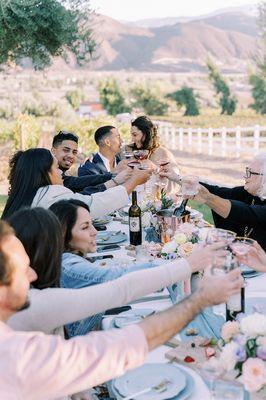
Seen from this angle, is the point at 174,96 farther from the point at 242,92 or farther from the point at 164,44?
the point at 164,44

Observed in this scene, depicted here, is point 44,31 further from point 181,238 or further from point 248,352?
point 248,352

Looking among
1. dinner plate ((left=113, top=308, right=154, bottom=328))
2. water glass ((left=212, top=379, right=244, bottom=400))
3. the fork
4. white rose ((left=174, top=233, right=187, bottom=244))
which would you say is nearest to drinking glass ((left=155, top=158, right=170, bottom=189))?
white rose ((left=174, top=233, right=187, bottom=244))

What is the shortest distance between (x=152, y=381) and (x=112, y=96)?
37.9 metres

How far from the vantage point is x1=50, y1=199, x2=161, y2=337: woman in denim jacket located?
2750mm

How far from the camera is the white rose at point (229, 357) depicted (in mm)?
1718

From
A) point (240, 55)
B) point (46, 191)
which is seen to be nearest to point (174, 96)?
point (46, 191)

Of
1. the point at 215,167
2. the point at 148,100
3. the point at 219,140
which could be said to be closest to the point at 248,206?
the point at 215,167

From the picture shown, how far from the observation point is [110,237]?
4172 mm

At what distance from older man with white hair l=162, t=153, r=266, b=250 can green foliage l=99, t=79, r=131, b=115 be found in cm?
3524

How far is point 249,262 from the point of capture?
2.66 meters

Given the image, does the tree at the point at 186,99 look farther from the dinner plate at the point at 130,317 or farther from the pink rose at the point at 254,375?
the pink rose at the point at 254,375

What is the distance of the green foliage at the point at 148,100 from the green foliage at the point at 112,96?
108cm

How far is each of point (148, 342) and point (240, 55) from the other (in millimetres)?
163246

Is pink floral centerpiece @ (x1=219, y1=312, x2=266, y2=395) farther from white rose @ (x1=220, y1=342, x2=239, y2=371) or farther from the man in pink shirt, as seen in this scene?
the man in pink shirt
